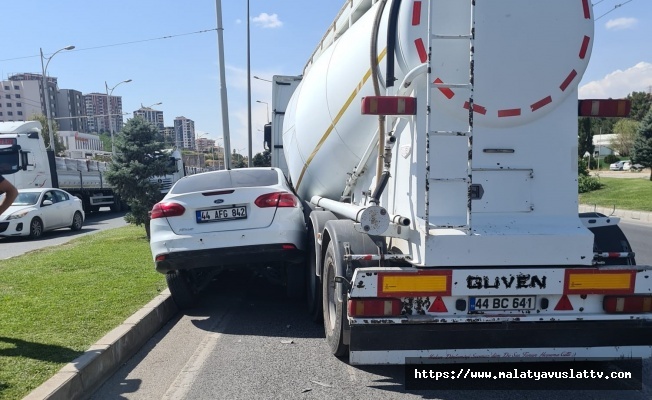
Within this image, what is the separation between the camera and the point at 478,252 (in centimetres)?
362

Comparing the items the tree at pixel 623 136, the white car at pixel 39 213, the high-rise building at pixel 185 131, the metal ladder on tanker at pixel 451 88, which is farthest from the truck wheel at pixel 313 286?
the high-rise building at pixel 185 131

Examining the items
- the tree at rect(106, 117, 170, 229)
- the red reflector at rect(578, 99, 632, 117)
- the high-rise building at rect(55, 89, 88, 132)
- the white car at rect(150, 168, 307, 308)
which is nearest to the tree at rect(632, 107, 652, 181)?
the tree at rect(106, 117, 170, 229)

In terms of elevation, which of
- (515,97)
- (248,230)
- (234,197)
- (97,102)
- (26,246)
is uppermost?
(97,102)

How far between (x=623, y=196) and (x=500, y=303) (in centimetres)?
2417

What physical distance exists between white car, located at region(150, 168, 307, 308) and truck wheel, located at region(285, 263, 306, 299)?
0.11 m

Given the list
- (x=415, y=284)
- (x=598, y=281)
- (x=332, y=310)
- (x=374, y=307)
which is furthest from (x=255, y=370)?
(x=598, y=281)

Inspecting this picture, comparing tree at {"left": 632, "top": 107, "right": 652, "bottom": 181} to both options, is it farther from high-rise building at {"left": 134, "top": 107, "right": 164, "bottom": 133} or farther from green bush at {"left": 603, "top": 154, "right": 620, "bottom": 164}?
green bush at {"left": 603, "top": 154, "right": 620, "bottom": 164}

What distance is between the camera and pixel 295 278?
626 cm

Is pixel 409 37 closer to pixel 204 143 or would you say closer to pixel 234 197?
pixel 234 197

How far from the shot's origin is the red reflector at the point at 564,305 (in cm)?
373

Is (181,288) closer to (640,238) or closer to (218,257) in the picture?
(218,257)

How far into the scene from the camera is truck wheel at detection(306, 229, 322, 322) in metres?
5.60

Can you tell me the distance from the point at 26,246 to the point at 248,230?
32.6 ft

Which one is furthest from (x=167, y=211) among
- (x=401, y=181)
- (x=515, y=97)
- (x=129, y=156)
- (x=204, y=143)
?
(x=204, y=143)
